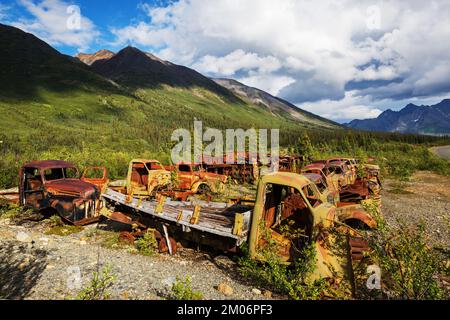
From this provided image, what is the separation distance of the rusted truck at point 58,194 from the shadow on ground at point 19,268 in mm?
2001

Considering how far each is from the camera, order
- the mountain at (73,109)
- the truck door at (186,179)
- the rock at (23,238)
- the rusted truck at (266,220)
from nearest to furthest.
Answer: the rusted truck at (266,220) < the rock at (23,238) < the truck door at (186,179) < the mountain at (73,109)

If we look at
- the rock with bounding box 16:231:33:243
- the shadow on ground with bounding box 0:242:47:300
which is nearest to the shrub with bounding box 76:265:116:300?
the shadow on ground with bounding box 0:242:47:300

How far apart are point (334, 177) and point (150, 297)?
9830 mm

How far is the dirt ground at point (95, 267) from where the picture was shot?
17.3 ft

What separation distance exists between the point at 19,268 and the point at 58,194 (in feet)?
12.9

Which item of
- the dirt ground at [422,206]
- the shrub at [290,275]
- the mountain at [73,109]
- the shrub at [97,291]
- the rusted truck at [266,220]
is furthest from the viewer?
the mountain at [73,109]

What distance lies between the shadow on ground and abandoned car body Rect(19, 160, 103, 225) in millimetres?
2003

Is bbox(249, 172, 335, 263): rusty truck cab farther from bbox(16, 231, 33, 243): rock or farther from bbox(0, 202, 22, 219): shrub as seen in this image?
bbox(0, 202, 22, 219): shrub

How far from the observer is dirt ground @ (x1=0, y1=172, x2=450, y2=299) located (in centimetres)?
528

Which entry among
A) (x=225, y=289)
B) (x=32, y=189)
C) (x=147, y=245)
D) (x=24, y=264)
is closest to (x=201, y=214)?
(x=147, y=245)

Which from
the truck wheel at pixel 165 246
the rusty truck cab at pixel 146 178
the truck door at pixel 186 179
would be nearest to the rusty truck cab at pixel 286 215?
the truck wheel at pixel 165 246

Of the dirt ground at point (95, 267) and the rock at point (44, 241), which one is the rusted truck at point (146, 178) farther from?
the rock at point (44, 241)

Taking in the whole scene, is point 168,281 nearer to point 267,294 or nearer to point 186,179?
point 267,294
